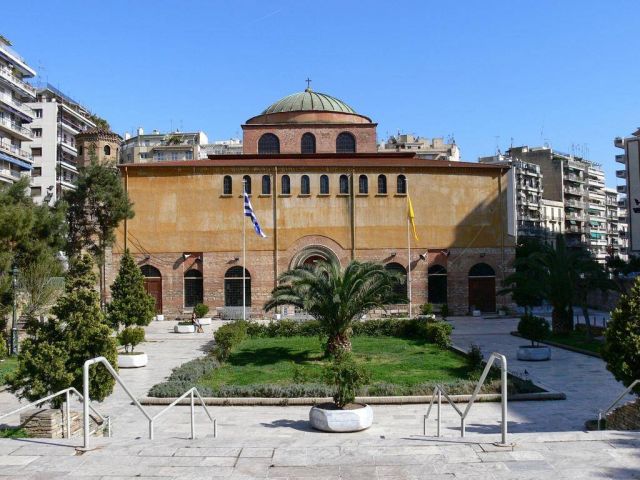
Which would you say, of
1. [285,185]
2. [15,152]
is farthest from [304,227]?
[15,152]

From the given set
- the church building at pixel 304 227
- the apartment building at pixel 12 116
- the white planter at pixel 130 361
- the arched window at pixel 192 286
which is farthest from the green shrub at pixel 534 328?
the apartment building at pixel 12 116

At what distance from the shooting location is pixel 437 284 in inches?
1496

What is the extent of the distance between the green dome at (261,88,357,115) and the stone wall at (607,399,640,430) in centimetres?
3566

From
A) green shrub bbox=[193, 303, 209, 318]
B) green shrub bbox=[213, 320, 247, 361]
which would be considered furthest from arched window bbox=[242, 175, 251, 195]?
green shrub bbox=[213, 320, 247, 361]

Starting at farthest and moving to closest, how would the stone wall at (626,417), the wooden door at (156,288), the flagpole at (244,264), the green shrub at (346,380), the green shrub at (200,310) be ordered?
the wooden door at (156,288), the green shrub at (200,310), the flagpole at (244,264), the green shrub at (346,380), the stone wall at (626,417)

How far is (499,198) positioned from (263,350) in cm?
2114

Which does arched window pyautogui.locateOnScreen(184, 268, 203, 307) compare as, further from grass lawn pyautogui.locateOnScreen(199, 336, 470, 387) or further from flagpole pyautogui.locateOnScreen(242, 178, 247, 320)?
grass lawn pyautogui.locateOnScreen(199, 336, 470, 387)

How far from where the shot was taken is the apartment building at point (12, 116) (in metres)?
45.2

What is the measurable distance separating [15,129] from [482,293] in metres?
33.9

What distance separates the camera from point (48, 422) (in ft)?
33.9

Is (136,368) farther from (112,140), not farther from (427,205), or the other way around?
(112,140)

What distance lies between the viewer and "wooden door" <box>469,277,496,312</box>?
38.2m

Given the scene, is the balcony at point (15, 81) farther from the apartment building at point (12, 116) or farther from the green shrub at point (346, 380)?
the green shrub at point (346, 380)

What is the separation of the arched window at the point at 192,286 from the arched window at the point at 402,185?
12423 millimetres
